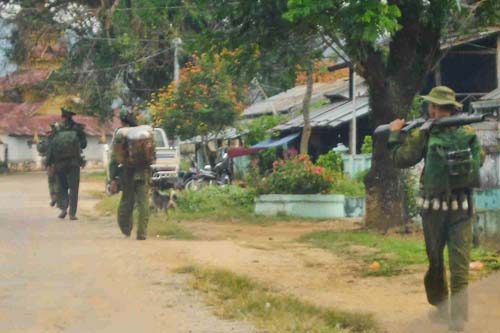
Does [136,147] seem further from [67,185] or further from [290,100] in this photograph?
[290,100]

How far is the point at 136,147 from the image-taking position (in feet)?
52.7

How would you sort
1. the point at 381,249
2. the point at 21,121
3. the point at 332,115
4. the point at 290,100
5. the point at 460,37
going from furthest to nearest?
the point at 21,121 → the point at 290,100 → the point at 332,115 → the point at 460,37 → the point at 381,249

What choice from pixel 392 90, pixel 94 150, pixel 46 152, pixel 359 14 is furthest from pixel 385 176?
pixel 94 150

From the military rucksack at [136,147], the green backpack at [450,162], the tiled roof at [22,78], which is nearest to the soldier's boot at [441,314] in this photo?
the green backpack at [450,162]

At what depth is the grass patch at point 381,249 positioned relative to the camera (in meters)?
12.3

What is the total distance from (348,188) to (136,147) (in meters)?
→ 7.91

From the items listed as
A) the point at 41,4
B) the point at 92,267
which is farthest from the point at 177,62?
the point at 92,267

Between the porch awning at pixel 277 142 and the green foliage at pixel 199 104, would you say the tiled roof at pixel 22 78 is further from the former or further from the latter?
the porch awning at pixel 277 142

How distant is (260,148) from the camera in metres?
33.9

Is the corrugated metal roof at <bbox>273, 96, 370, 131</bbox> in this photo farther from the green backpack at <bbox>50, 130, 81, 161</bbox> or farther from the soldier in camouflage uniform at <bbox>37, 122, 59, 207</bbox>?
the green backpack at <bbox>50, 130, 81, 161</bbox>

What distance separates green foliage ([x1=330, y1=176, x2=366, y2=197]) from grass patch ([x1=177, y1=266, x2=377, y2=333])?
10.6m

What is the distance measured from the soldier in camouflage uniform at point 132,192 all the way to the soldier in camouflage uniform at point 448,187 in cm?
784

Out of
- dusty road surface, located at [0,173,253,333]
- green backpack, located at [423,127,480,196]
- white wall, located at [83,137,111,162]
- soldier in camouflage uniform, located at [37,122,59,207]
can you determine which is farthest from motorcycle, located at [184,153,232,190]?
white wall, located at [83,137,111,162]

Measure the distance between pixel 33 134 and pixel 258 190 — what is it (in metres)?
52.2
